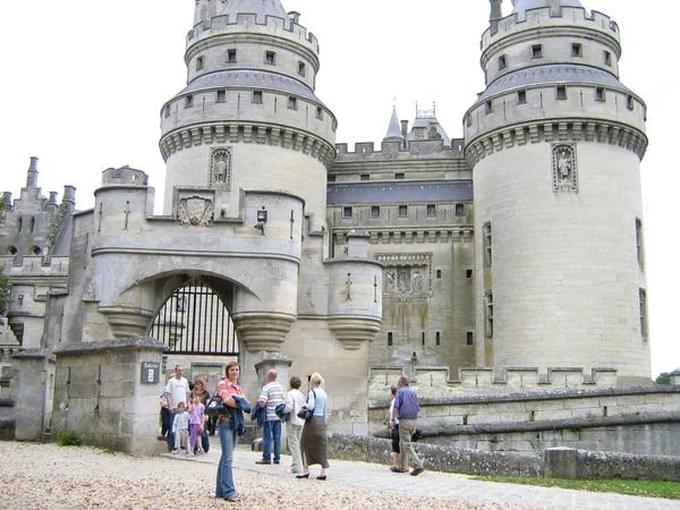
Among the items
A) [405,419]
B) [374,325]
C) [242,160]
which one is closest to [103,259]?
[374,325]

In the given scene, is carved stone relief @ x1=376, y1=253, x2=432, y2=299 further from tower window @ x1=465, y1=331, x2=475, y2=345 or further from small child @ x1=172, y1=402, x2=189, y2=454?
small child @ x1=172, y1=402, x2=189, y2=454

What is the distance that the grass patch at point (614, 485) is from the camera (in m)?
11.3

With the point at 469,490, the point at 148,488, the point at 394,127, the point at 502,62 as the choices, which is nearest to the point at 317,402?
the point at 469,490

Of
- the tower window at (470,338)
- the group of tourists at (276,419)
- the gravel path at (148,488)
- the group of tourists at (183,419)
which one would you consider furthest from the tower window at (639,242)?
the gravel path at (148,488)

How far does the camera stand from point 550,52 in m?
34.1

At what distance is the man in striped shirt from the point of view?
43.5 ft

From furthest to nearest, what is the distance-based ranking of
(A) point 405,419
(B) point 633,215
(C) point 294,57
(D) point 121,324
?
1. (C) point 294,57
2. (B) point 633,215
3. (D) point 121,324
4. (A) point 405,419

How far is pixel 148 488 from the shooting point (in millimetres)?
9633

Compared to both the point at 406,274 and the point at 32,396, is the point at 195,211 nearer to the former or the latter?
the point at 32,396

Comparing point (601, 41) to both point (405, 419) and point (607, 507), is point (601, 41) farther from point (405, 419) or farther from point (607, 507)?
point (607, 507)

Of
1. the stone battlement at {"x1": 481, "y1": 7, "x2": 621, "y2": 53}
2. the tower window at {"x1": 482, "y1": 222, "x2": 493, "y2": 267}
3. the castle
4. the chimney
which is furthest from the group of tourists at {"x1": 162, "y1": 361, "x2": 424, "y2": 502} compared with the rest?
the chimney

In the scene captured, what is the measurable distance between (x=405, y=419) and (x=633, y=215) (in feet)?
73.8

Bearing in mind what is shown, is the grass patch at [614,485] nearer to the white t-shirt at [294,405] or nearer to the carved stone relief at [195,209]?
the white t-shirt at [294,405]

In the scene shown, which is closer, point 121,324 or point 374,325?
point 121,324
